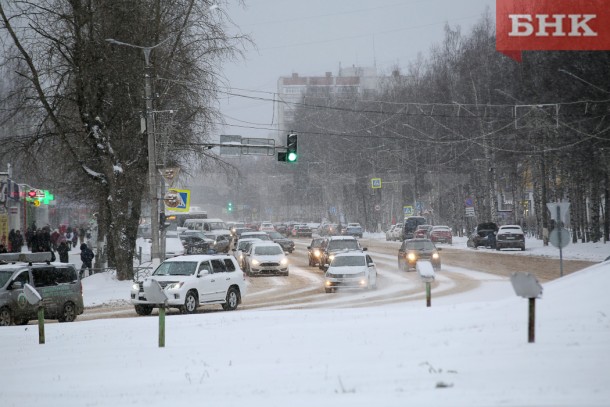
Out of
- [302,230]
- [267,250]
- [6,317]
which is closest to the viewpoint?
[6,317]

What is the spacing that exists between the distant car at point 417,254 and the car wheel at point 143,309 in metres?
19.0

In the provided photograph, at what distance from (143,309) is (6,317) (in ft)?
13.5

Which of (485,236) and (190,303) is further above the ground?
(485,236)

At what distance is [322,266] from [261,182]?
12148cm

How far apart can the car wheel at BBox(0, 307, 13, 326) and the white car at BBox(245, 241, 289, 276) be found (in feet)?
67.4

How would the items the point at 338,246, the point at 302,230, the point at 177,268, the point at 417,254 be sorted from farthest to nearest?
the point at 302,230 → the point at 338,246 → the point at 417,254 → the point at 177,268

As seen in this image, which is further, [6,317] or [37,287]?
[37,287]

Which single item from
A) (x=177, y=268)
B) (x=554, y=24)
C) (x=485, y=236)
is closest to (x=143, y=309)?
(x=177, y=268)

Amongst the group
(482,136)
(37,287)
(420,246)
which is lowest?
(37,287)

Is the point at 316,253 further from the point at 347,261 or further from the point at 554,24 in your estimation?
the point at 554,24

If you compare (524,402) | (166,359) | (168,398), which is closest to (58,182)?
(166,359)

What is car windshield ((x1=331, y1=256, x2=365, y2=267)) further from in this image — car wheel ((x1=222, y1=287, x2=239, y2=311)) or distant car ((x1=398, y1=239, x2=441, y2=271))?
distant car ((x1=398, y1=239, x2=441, y2=271))

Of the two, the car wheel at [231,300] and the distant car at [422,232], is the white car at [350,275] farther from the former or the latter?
the distant car at [422,232]

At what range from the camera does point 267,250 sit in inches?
1705
